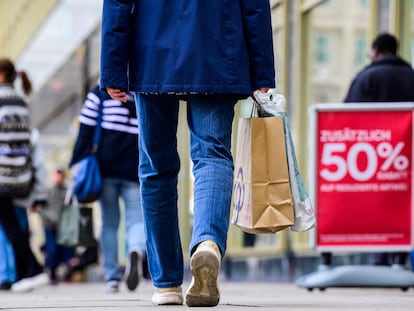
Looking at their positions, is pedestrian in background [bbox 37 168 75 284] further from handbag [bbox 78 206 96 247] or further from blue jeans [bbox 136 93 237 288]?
blue jeans [bbox 136 93 237 288]

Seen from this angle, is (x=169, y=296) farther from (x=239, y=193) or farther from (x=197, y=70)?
(x=197, y=70)

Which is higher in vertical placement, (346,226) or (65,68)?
(65,68)

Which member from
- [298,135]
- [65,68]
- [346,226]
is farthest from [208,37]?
[65,68]

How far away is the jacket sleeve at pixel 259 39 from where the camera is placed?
5414 mm

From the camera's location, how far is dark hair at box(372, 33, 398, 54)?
997 cm

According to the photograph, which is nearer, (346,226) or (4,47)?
(346,226)

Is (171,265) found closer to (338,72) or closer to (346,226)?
(346,226)

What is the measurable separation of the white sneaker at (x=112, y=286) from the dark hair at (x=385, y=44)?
95.4 inches

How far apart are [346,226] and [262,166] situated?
3.29m

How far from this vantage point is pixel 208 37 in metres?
5.39

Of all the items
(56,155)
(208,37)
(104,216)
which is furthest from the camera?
(56,155)

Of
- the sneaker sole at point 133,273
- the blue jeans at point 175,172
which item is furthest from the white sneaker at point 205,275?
the sneaker sole at point 133,273

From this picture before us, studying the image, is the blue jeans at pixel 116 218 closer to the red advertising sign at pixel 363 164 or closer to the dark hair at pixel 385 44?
the red advertising sign at pixel 363 164

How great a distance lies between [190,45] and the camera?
17.6 feet
